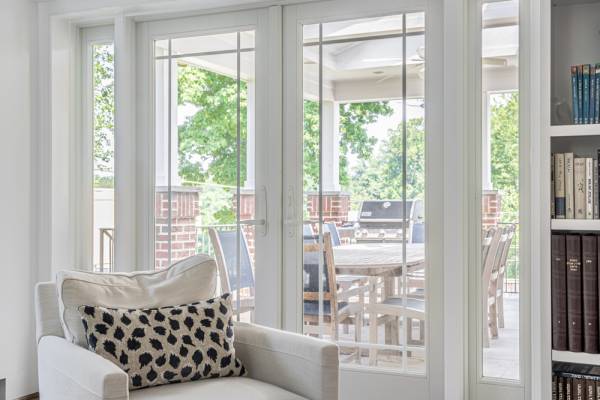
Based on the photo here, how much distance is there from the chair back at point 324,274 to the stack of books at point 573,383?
112 cm

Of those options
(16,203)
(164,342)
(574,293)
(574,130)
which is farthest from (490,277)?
(16,203)

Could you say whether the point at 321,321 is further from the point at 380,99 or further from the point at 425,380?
the point at 380,99

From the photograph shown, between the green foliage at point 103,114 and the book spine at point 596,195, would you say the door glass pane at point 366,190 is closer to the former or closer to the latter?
the book spine at point 596,195

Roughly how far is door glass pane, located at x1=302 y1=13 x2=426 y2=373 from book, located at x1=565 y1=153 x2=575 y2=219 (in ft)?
2.60

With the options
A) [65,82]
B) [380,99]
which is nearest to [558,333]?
[380,99]

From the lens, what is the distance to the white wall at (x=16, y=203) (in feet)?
11.5

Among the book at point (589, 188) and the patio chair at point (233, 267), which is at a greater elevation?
the book at point (589, 188)

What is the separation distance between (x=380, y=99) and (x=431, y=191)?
0.50 metres

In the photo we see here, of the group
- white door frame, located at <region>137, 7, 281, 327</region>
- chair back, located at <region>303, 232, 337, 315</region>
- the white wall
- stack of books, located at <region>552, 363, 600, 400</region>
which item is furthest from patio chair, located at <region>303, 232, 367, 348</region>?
the white wall

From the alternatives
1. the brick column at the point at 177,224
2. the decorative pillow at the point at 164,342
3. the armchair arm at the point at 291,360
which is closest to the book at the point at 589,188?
the armchair arm at the point at 291,360

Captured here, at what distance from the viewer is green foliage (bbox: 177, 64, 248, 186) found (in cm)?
348

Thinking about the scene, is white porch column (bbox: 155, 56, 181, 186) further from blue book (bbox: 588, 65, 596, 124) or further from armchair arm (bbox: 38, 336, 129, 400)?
blue book (bbox: 588, 65, 596, 124)

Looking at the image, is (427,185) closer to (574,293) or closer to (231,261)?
(574,293)

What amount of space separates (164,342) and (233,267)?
3.74 ft
